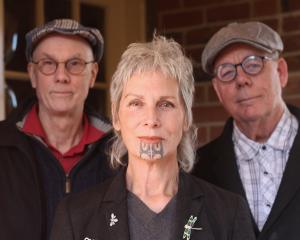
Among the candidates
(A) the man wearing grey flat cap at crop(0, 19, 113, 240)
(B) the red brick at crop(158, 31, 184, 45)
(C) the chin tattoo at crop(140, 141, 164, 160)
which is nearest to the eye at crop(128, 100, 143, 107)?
(C) the chin tattoo at crop(140, 141, 164, 160)

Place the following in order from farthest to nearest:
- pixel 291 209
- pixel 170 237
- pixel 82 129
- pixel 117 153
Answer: pixel 82 129, pixel 291 209, pixel 117 153, pixel 170 237

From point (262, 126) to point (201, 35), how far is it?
1.00m

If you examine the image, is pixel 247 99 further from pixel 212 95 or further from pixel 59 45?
pixel 212 95

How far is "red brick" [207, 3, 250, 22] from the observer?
3.21 m

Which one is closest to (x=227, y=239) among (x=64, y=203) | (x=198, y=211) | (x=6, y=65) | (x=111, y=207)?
(x=198, y=211)

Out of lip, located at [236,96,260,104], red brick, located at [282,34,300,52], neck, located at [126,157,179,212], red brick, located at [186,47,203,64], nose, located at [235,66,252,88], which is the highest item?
red brick, located at [282,34,300,52]

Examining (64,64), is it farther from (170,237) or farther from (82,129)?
(170,237)

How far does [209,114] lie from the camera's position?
3285 millimetres

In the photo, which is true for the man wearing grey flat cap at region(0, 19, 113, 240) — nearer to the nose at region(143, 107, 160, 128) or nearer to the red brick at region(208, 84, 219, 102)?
the nose at region(143, 107, 160, 128)

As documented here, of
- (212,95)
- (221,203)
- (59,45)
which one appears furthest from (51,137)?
(212,95)

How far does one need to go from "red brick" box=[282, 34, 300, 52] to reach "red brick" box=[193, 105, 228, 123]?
0.42 meters

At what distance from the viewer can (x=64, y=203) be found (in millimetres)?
1898

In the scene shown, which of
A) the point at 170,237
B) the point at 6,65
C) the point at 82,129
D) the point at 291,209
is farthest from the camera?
the point at 6,65

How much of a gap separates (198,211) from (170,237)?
0.12 meters
